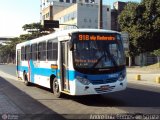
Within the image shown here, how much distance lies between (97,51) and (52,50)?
322 centimetres

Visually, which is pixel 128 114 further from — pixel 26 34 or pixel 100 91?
pixel 26 34

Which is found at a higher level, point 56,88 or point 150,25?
point 150,25

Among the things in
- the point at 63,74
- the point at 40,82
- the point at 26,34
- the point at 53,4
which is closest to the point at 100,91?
the point at 63,74

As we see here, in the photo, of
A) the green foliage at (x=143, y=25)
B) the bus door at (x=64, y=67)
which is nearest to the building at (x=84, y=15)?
the green foliage at (x=143, y=25)

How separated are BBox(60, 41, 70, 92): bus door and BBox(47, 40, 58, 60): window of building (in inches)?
35.6

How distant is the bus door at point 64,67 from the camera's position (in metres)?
14.5

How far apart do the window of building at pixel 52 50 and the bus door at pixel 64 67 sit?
904 mm

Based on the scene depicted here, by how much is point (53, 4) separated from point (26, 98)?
360 feet

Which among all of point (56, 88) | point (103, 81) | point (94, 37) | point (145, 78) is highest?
point (94, 37)

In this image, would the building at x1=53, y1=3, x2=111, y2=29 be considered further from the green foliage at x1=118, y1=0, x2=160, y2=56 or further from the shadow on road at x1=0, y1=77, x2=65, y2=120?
the shadow on road at x1=0, y1=77, x2=65, y2=120

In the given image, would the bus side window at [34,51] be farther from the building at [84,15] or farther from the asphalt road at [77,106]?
the building at [84,15]

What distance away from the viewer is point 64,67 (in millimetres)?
14805

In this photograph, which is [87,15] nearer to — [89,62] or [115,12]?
[115,12]

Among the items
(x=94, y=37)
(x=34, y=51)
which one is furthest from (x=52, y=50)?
(x=34, y=51)
